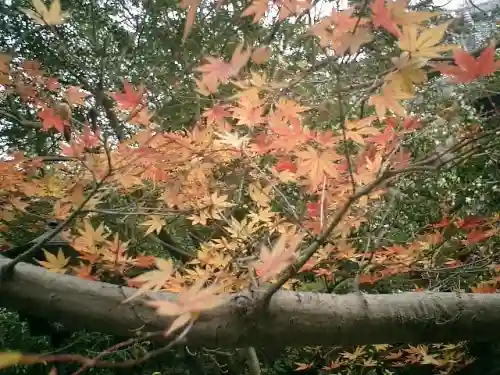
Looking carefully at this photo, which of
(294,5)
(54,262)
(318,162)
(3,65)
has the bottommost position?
(54,262)

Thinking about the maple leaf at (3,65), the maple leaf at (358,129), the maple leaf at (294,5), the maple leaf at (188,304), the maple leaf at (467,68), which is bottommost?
the maple leaf at (188,304)

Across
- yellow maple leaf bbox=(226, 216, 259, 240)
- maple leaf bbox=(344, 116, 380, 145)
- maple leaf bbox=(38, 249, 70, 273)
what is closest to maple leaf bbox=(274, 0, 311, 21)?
maple leaf bbox=(344, 116, 380, 145)

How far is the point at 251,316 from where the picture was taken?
0.96 metres

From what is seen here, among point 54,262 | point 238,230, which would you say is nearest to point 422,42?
point 238,230

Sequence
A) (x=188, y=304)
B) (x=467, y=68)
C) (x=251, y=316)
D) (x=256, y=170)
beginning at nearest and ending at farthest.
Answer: (x=188, y=304)
(x=467, y=68)
(x=251, y=316)
(x=256, y=170)

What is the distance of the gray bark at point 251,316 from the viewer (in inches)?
37.8

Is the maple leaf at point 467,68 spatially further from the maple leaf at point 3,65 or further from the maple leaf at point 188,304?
the maple leaf at point 3,65

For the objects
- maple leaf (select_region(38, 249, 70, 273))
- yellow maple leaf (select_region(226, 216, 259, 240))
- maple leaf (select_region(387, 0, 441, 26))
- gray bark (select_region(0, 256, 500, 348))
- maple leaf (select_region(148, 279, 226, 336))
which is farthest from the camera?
yellow maple leaf (select_region(226, 216, 259, 240))

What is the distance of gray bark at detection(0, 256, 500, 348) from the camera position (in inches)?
37.8

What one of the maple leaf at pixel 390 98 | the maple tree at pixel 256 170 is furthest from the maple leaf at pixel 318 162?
the maple leaf at pixel 390 98

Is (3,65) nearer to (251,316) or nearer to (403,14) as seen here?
(251,316)

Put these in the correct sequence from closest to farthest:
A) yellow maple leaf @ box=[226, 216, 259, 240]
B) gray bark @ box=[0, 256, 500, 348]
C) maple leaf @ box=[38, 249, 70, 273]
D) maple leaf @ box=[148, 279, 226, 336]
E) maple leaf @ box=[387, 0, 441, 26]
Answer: maple leaf @ box=[148, 279, 226, 336]
maple leaf @ box=[387, 0, 441, 26]
gray bark @ box=[0, 256, 500, 348]
maple leaf @ box=[38, 249, 70, 273]
yellow maple leaf @ box=[226, 216, 259, 240]

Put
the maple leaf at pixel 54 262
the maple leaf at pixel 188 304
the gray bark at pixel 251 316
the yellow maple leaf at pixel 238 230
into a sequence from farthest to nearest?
the yellow maple leaf at pixel 238 230, the maple leaf at pixel 54 262, the gray bark at pixel 251 316, the maple leaf at pixel 188 304

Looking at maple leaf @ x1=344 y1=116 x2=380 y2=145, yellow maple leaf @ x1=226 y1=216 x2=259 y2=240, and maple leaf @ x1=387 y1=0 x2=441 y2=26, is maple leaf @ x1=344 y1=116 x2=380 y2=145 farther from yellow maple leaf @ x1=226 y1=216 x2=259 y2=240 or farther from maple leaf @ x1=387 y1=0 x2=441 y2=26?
yellow maple leaf @ x1=226 y1=216 x2=259 y2=240
